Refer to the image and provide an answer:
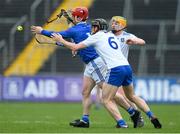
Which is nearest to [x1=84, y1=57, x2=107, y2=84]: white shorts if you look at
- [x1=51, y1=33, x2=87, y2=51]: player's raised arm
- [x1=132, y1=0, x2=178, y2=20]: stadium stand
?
[x1=51, y1=33, x2=87, y2=51]: player's raised arm

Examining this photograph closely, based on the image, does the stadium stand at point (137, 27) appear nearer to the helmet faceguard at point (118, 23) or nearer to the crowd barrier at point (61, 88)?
the crowd barrier at point (61, 88)

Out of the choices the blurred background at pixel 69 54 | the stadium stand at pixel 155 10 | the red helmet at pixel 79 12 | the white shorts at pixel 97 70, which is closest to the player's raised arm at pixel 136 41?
the white shorts at pixel 97 70

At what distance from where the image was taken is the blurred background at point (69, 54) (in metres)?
30.8

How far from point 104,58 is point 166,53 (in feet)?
57.0

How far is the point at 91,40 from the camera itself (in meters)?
15.8

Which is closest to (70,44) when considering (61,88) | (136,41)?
(136,41)

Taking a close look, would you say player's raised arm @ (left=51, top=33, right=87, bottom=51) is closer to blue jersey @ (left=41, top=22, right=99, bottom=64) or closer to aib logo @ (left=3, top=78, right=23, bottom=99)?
blue jersey @ (left=41, top=22, right=99, bottom=64)

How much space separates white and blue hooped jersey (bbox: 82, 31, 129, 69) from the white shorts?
986 mm

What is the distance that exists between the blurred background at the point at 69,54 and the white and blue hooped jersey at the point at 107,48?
14604mm

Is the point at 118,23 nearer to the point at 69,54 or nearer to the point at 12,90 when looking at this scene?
the point at 12,90

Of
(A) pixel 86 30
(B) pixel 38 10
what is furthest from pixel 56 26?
(A) pixel 86 30

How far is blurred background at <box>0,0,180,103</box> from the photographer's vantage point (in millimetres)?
30828

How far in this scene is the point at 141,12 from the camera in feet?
116

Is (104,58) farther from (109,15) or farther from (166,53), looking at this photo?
(109,15)
